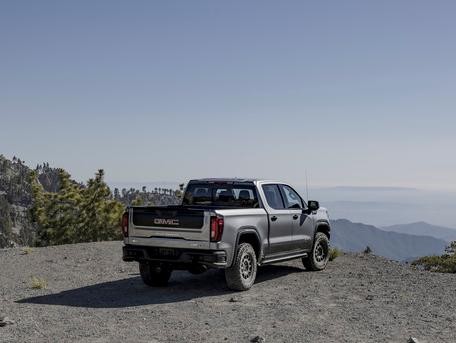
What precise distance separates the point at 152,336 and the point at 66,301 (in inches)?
121

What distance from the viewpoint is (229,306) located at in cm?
848

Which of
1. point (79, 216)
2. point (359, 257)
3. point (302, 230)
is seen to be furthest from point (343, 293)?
point (79, 216)

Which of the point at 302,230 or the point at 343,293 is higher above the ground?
the point at 302,230

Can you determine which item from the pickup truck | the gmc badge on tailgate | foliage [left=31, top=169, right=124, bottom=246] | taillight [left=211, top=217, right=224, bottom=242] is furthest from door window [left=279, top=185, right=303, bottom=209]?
foliage [left=31, top=169, right=124, bottom=246]

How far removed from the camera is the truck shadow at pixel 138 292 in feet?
29.3

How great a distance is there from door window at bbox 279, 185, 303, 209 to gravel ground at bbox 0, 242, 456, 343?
1584 mm

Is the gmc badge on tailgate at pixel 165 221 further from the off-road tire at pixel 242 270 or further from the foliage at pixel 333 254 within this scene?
the foliage at pixel 333 254

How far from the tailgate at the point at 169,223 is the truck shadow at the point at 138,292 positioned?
43.5 inches

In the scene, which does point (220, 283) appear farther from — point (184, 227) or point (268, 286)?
point (184, 227)

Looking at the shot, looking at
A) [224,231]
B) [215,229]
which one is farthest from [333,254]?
[215,229]

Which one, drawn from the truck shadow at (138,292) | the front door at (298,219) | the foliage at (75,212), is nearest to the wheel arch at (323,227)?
the front door at (298,219)

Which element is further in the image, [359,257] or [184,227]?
[359,257]

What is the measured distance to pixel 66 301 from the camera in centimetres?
905

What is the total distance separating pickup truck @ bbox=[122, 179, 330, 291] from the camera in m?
9.19
